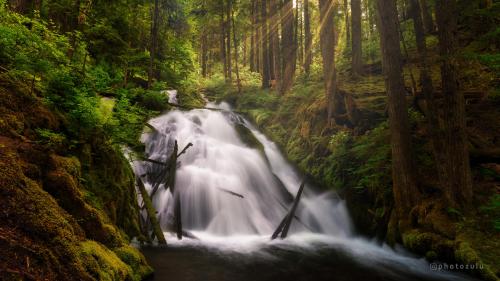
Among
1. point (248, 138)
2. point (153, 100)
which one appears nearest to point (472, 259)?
point (248, 138)

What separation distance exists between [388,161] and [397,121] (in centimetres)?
160

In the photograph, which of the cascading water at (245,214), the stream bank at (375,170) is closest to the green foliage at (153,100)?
the cascading water at (245,214)

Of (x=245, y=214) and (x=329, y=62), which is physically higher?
(x=329, y=62)

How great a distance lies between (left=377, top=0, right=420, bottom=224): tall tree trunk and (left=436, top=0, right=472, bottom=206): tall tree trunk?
0.96 meters

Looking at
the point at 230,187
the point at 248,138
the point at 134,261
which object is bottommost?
the point at 134,261

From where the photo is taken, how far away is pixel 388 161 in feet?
31.7

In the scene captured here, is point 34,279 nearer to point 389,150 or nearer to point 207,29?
point 389,150

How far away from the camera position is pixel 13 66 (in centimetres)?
538

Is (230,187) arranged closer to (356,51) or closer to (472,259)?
(472,259)

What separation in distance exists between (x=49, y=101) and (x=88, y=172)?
1377 mm

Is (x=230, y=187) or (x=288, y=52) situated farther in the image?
(x=288, y=52)

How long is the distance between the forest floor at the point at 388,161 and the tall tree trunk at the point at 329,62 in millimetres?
610

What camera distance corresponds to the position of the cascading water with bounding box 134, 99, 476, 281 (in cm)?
701

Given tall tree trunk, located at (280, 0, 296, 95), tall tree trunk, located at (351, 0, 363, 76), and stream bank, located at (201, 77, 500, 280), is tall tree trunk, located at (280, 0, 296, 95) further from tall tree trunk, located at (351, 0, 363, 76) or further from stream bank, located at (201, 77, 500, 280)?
tall tree trunk, located at (351, 0, 363, 76)
